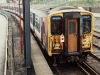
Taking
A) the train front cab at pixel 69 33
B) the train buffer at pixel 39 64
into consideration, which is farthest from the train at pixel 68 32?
the train buffer at pixel 39 64

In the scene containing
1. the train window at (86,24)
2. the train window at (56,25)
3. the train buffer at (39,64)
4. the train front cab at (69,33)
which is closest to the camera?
the train buffer at (39,64)

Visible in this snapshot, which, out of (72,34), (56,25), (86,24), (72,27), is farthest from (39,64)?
(86,24)

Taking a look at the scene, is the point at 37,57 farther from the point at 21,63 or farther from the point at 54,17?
the point at 54,17

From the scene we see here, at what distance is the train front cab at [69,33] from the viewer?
975 centimetres

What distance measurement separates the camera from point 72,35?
996cm

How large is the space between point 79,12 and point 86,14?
0.45 meters

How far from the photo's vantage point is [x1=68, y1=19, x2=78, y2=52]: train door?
9797 mm

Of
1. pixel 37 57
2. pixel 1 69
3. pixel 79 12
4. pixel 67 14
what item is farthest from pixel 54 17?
pixel 1 69

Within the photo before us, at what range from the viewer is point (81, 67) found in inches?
420

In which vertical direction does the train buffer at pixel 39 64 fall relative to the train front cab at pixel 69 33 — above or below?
below

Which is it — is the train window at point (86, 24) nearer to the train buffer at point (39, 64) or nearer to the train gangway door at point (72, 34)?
the train gangway door at point (72, 34)

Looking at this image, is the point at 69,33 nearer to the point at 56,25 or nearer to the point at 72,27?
the point at 72,27

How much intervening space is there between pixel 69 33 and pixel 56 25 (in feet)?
2.65

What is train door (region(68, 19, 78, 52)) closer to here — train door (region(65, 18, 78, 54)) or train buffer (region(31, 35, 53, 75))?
train door (region(65, 18, 78, 54))
